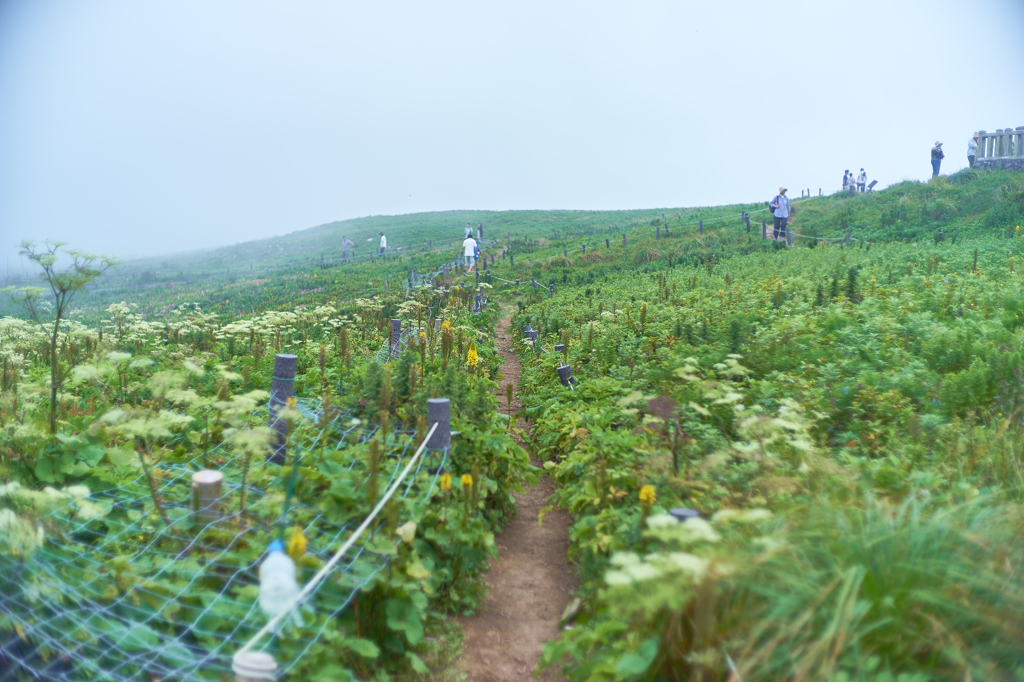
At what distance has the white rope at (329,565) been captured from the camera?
2338 mm

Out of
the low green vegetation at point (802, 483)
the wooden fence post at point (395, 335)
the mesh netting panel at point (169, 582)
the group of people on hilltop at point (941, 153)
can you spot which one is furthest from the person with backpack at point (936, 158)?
the mesh netting panel at point (169, 582)

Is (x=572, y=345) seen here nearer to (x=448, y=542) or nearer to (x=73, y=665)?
(x=448, y=542)

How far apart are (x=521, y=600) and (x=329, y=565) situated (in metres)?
2.01

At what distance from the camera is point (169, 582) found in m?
3.01

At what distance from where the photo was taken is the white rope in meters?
2.34

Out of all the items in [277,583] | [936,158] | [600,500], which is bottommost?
[600,500]

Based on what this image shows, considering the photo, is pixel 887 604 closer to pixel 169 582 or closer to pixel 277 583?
pixel 277 583

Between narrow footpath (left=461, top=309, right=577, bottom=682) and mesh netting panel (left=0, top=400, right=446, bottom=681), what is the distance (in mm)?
927

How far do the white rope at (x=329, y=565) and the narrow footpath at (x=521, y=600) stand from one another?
1.10 m

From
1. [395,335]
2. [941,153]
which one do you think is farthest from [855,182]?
[395,335]

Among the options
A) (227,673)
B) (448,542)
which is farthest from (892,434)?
(227,673)

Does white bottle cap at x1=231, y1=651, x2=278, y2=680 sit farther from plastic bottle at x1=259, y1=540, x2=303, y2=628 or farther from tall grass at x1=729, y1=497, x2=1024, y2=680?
tall grass at x1=729, y1=497, x2=1024, y2=680

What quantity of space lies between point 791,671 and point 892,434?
3.13m

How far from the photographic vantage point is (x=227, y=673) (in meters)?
2.57
